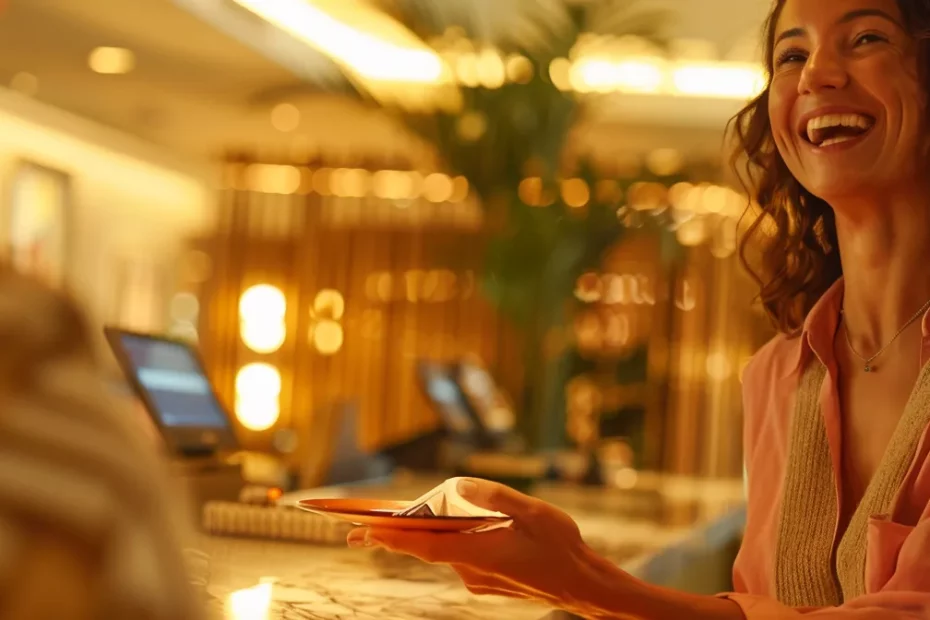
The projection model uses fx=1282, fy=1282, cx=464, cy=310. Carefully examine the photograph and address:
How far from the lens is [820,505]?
1456 millimetres

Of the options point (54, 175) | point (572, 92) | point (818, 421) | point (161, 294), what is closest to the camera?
point (818, 421)

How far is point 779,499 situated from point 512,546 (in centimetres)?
53

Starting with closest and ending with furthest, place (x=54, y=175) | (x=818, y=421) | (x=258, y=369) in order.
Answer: (x=818, y=421) → (x=54, y=175) → (x=258, y=369)

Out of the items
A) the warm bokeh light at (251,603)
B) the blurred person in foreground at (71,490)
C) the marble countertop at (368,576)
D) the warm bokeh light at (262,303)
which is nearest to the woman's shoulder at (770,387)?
the marble countertop at (368,576)

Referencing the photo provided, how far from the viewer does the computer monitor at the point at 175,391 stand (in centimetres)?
222

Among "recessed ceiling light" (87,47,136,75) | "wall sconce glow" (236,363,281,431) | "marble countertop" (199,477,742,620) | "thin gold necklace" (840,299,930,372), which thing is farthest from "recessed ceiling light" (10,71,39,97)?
"thin gold necklace" (840,299,930,372)

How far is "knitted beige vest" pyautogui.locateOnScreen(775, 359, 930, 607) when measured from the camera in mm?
1317

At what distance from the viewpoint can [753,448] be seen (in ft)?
5.40

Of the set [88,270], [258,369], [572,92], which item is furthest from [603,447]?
[572,92]

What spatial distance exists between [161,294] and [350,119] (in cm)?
292

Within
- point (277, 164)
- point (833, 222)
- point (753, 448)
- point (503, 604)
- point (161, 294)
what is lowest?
point (503, 604)

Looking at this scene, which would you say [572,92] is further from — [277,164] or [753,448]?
[277,164]

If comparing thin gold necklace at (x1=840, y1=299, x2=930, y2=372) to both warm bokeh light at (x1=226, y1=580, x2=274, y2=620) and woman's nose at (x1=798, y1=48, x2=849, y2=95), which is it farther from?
warm bokeh light at (x1=226, y1=580, x2=274, y2=620)

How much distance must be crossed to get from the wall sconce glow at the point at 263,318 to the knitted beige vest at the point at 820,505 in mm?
9373
